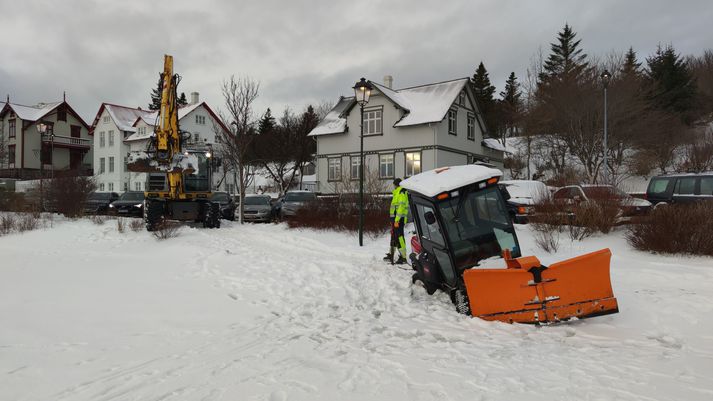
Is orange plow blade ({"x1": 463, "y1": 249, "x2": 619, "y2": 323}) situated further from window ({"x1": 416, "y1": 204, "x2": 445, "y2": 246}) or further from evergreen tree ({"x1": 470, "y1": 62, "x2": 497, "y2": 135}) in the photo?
evergreen tree ({"x1": 470, "y1": 62, "x2": 497, "y2": 135})

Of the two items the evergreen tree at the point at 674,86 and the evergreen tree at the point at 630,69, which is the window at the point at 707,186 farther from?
the evergreen tree at the point at 674,86

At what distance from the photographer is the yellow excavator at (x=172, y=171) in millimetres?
15008

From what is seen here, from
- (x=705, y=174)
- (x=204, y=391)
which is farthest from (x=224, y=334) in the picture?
(x=705, y=174)

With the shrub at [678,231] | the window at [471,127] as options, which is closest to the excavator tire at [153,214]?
the shrub at [678,231]

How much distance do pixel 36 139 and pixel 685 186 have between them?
204ft

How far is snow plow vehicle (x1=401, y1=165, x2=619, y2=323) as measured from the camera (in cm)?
505

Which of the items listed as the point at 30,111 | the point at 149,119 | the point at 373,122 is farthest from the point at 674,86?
the point at 30,111

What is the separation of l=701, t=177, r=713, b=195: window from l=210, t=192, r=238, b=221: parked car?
62.5 ft

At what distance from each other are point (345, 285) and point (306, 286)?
2.35ft

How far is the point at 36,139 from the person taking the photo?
5162 cm

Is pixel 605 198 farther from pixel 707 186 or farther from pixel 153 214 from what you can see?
→ pixel 153 214

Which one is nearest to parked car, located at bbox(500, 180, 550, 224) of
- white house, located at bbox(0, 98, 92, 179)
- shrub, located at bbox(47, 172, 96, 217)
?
shrub, located at bbox(47, 172, 96, 217)

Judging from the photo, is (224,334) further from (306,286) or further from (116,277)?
(116,277)

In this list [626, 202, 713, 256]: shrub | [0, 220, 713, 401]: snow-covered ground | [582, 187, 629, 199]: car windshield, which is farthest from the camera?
[582, 187, 629, 199]: car windshield
